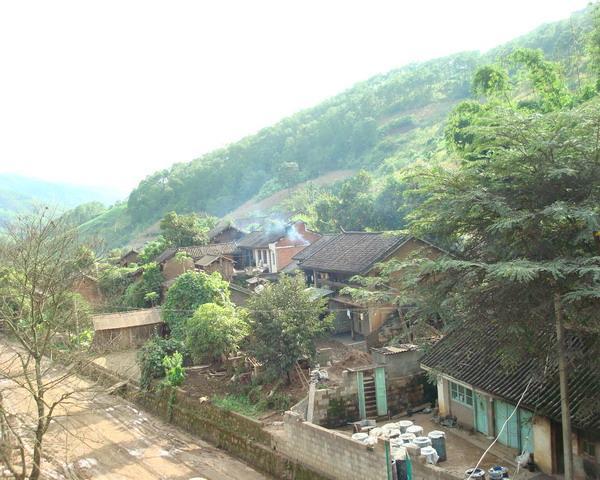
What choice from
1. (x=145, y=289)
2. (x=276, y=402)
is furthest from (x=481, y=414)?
(x=145, y=289)

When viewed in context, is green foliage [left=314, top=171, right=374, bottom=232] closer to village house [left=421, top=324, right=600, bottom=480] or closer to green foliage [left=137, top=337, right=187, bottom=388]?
green foliage [left=137, top=337, right=187, bottom=388]

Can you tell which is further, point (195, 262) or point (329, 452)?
point (195, 262)

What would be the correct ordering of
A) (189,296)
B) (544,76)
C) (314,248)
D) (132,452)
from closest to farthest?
(132,452) → (189,296) → (544,76) → (314,248)

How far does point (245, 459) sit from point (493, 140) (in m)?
13.8

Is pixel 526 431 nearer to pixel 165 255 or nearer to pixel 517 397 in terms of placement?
pixel 517 397

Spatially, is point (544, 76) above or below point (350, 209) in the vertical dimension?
above

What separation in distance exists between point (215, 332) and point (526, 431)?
526 inches

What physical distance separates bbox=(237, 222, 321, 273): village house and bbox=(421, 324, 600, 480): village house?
26.6 m

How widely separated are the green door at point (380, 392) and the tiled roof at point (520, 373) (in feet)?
5.54

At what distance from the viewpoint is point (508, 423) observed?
1708cm

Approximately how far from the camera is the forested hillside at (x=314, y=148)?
321 feet

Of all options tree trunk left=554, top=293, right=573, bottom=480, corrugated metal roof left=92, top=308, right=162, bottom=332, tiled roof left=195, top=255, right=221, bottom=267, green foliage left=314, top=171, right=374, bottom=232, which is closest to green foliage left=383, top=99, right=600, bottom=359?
tree trunk left=554, top=293, right=573, bottom=480

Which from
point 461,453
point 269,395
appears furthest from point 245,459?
point 461,453

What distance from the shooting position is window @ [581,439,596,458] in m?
14.2
